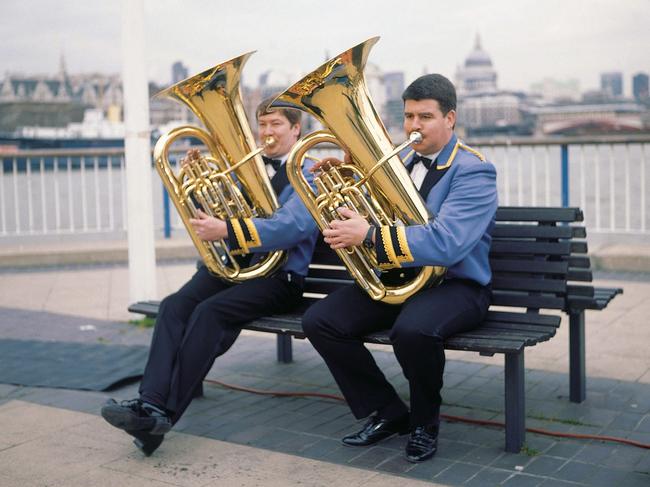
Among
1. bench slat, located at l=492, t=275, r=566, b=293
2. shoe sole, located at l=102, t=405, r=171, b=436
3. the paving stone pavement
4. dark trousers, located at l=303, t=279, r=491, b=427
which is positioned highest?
bench slat, located at l=492, t=275, r=566, b=293

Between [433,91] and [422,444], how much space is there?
1.49 meters

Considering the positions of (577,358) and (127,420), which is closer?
(127,420)

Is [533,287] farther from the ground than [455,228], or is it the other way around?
[455,228]

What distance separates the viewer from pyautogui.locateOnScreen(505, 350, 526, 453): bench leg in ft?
12.8

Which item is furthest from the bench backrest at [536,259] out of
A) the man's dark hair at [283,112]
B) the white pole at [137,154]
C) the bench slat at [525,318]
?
the white pole at [137,154]

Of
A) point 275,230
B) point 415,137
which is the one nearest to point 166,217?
point 275,230

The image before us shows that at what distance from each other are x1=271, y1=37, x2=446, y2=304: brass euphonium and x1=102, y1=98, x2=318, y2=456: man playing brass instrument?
48 centimetres

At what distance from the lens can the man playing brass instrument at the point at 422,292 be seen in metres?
3.82

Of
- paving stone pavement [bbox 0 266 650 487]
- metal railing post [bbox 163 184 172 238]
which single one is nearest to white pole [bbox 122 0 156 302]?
paving stone pavement [bbox 0 266 650 487]

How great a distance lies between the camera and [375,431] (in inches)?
161

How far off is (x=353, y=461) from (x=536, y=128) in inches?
653

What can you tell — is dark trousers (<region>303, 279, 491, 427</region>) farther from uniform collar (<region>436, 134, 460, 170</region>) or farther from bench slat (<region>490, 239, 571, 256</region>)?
uniform collar (<region>436, 134, 460, 170</region>)

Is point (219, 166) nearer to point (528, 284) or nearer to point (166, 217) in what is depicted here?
point (528, 284)

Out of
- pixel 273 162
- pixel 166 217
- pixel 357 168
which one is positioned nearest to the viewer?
pixel 357 168
